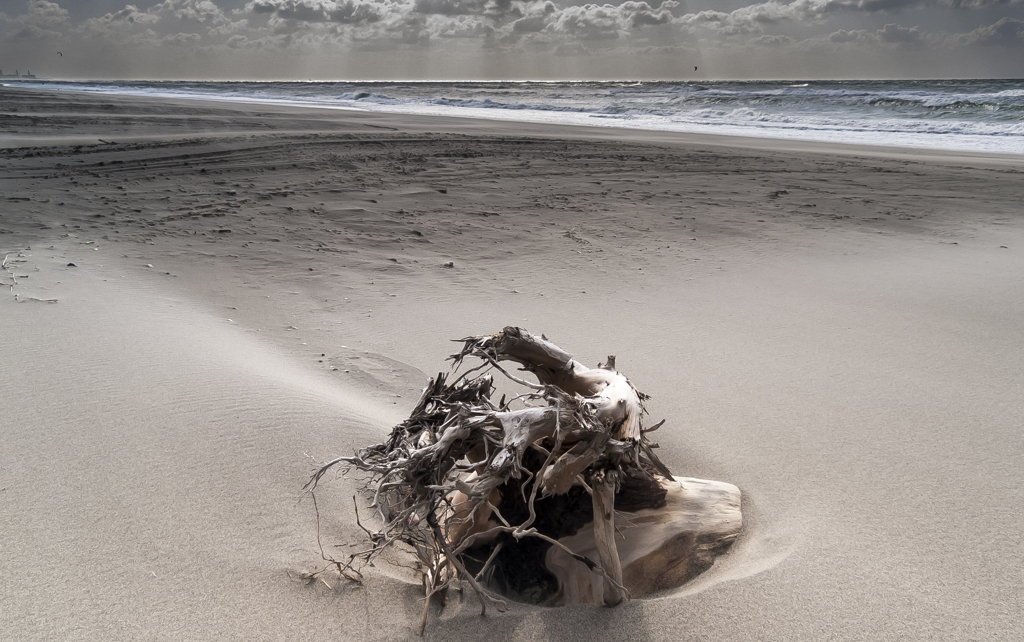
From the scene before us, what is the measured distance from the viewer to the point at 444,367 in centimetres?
302

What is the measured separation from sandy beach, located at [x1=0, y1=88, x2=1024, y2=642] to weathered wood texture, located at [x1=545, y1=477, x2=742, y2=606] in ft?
0.19

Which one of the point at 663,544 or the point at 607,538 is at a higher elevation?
the point at 607,538

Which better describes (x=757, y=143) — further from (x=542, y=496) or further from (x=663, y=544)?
(x=542, y=496)

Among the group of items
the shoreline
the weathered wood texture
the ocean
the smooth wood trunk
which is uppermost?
the ocean

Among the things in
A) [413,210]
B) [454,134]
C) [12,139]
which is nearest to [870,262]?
[413,210]

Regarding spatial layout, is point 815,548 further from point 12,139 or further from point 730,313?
point 12,139

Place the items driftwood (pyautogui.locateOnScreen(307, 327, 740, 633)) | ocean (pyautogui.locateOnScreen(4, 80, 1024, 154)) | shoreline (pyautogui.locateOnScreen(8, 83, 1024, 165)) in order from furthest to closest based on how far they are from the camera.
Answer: ocean (pyautogui.locateOnScreen(4, 80, 1024, 154))
shoreline (pyautogui.locateOnScreen(8, 83, 1024, 165))
driftwood (pyautogui.locateOnScreen(307, 327, 740, 633))

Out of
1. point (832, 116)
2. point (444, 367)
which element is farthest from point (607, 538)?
point (832, 116)

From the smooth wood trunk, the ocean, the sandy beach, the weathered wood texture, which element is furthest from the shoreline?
the smooth wood trunk

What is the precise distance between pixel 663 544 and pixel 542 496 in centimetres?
42

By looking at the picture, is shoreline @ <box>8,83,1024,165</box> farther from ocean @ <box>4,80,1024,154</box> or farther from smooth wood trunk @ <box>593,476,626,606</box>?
smooth wood trunk @ <box>593,476,626,606</box>

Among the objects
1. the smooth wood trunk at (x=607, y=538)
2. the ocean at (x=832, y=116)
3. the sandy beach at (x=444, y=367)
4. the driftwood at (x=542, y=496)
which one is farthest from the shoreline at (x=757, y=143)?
the smooth wood trunk at (x=607, y=538)

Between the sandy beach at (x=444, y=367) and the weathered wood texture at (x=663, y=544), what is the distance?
0.19 feet

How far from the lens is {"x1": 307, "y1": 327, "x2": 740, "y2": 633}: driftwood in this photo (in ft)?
5.04
